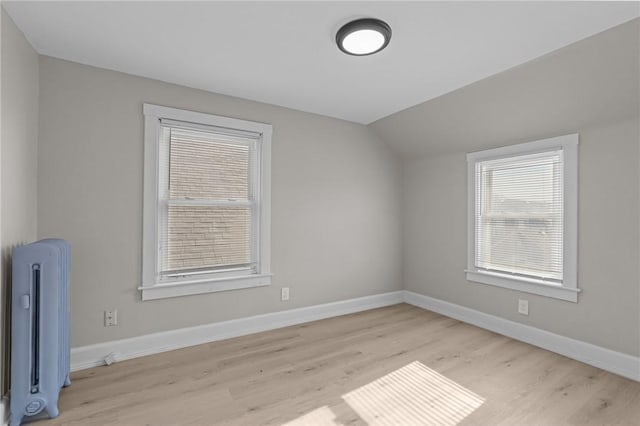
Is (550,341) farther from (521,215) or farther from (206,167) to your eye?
(206,167)

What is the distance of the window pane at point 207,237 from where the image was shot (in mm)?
2975

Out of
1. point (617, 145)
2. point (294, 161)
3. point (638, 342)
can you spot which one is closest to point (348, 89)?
point (294, 161)

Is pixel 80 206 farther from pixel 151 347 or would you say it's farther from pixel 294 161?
pixel 294 161

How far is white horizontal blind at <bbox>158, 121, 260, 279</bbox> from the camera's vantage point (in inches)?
116

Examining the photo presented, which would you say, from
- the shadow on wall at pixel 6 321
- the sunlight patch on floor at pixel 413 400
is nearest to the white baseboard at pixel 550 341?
the sunlight patch on floor at pixel 413 400

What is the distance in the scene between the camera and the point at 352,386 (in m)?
2.30

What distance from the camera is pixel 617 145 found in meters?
2.59

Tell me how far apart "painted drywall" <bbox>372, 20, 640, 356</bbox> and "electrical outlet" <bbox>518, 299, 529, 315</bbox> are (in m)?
0.05

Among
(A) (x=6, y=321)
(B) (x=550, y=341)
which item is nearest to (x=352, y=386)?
(B) (x=550, y=341)

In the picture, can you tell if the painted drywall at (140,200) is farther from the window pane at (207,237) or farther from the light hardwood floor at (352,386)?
the light hardwood floor at (352,386)

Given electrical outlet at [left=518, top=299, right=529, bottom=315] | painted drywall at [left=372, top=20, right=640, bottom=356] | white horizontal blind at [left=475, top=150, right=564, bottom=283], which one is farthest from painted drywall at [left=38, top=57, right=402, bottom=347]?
electrical outlet at [left=518, top=299, right=529, bottom=315]

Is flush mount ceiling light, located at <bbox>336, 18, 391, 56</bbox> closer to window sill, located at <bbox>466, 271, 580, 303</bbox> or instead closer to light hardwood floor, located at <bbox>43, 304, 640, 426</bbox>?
light hardwood floor, located at <bbox>43, 304, 640, 426</bbox>

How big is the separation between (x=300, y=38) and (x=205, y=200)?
5.62 ft

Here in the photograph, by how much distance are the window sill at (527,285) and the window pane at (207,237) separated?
2.58m
